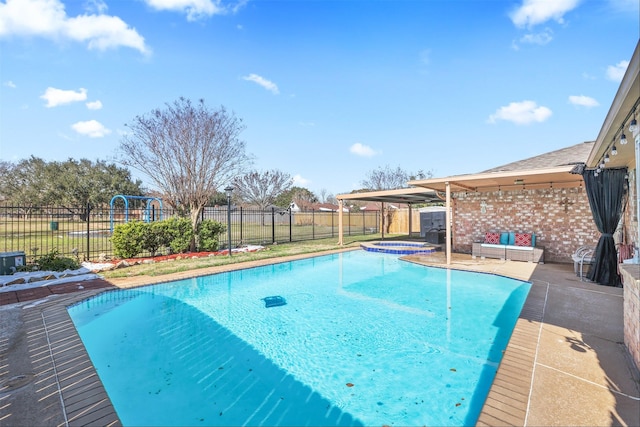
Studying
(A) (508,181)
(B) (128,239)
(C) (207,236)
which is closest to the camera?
(A) (508,181)

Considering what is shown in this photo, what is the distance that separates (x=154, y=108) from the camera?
42.4 feet

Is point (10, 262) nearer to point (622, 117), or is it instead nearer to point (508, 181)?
point (622, 117)

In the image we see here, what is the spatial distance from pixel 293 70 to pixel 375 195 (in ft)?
21.3

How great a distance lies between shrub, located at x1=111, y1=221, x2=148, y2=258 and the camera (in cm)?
1055

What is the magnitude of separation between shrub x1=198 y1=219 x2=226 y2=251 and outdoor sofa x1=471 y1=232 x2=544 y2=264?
9.98 meters

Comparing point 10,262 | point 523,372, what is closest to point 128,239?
point 10,262

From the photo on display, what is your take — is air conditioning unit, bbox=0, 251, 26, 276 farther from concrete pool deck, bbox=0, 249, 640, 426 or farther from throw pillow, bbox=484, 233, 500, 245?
throw pillow, bbox=484, 233, 500, 245

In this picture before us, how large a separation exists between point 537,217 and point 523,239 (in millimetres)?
932

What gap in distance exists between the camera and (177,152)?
499 inches


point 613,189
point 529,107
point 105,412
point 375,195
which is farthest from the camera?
point 529,107

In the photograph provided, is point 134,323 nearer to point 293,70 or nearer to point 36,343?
point 36,343

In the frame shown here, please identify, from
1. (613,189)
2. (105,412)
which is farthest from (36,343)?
(613,189)

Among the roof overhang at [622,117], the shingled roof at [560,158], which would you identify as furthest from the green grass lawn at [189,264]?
the roof overhang at [622,117]

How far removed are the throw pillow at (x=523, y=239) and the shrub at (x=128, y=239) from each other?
12.9m
